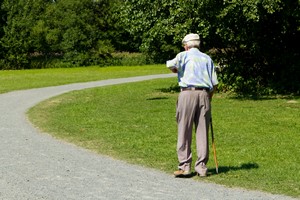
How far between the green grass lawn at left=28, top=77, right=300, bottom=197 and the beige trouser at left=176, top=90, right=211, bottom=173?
384 millimetres

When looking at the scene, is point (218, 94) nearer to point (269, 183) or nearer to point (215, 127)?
point (215, 127)

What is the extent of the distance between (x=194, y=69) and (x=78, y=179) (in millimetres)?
2184

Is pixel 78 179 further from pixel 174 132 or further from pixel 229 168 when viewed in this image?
pixel 174 132

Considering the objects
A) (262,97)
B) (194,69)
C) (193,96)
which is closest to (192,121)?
(193,96)

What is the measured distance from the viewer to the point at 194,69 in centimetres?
821

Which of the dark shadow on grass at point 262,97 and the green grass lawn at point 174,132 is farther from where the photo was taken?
the dark shadow on grass at point 262,97

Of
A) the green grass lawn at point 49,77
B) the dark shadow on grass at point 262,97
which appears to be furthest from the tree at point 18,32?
the dark shadow on grass at point 262,97

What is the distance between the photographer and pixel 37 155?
33.4 ft

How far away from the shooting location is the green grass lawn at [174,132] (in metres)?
8.77

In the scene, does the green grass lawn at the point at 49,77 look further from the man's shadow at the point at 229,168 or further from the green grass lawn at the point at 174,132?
the man's shadow at the point at 229,168

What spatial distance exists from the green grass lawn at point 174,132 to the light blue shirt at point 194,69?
1.33 m

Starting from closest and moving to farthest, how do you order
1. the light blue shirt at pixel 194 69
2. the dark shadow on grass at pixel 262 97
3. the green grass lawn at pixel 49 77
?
1. the light blue shirt at pixel 194 69
2. the dark shadow on grass at pixel 262 97
3. the green grass lawn at pixel 49 77

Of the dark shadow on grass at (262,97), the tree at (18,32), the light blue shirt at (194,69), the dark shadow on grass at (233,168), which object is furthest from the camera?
the tree at (18,32)

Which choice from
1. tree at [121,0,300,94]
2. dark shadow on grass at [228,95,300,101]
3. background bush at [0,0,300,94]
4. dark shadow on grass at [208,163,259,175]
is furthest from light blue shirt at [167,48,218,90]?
dark shadow on grass at [228,95,300,101]
